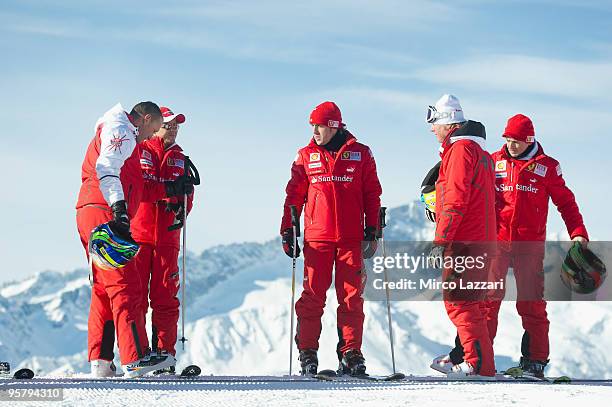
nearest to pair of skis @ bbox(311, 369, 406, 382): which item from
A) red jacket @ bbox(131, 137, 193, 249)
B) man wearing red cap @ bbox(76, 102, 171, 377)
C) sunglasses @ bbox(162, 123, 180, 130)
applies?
man wearing red cap @ bbox(76, 102, 171, 377)

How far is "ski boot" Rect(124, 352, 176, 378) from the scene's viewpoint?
31.4 feet

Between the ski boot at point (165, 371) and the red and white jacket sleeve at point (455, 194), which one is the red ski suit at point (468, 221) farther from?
the ski boot at point (165, 371)

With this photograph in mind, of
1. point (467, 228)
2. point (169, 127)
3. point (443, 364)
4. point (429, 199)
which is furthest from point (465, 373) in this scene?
point (169, 127)

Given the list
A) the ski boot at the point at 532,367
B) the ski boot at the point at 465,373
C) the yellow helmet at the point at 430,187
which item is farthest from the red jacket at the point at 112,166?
the ski boot at the point at 532,367

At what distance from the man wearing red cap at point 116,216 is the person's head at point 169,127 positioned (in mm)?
1204

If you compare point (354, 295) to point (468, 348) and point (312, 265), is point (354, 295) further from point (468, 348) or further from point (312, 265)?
point (468, 348)

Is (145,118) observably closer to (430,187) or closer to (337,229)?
(337,229)

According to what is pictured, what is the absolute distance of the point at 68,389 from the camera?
809 centimetres

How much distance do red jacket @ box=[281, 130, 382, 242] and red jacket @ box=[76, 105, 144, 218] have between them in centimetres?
178

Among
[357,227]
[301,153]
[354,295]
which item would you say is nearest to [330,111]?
[301,153]

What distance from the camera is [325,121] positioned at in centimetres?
1102

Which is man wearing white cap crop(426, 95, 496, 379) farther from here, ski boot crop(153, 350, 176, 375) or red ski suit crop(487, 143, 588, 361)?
ski boot crop(153, 350, 176, 375)

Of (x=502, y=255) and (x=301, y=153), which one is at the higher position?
(x=301, y=153)

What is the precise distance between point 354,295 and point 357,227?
70cm
